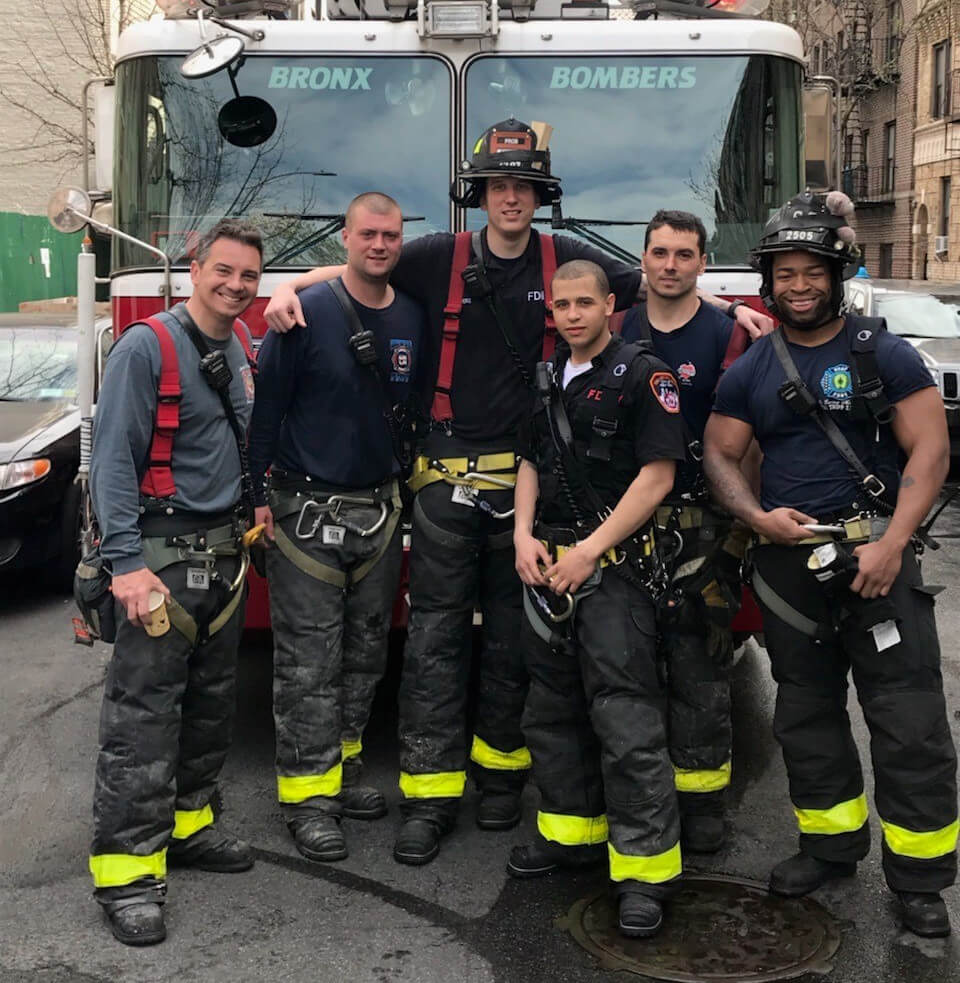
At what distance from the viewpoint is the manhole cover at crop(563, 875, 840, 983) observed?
3842 millimetres

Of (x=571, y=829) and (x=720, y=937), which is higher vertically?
(x=571, y=829)

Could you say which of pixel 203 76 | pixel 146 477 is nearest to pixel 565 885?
pixel 146 477

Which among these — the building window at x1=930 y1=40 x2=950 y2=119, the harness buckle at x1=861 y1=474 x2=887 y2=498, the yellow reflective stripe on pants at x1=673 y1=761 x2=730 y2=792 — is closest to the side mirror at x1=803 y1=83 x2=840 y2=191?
the harness buckle at x1=861 y1=474 x2=887 y2=498

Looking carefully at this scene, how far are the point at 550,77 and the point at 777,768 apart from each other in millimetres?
2937

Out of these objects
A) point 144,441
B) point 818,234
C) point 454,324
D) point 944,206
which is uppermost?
point 944,206

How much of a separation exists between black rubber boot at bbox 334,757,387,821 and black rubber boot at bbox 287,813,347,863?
23cm

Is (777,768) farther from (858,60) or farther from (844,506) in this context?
(858,60)

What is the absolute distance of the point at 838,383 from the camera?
4.15 m

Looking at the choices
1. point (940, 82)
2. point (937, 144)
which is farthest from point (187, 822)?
point (940, 82)

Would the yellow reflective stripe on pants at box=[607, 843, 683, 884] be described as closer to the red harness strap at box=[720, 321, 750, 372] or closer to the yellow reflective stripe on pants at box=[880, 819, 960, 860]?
the yellow reflective stripe on pants at box=[880, 819, 960, 860]

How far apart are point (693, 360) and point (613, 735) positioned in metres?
1.29

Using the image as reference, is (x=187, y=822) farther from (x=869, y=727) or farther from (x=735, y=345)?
(x=735, y=345)

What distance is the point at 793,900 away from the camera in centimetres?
428

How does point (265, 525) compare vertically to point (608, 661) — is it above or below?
above
